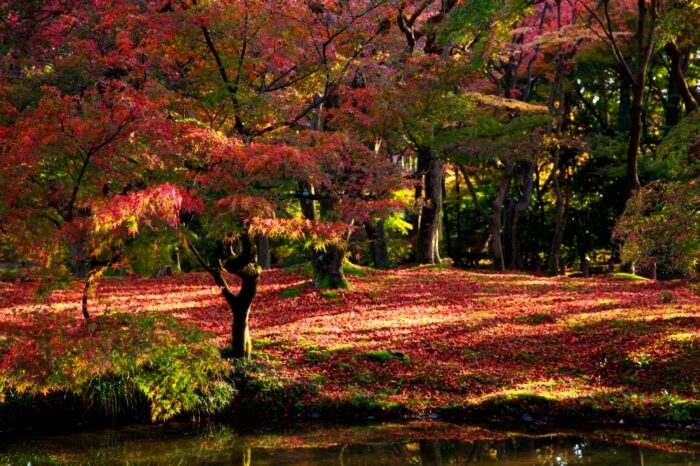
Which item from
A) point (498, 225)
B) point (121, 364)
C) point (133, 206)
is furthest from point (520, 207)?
point (133, 206)

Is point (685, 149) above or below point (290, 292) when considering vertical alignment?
above

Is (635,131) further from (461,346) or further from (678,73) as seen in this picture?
(461,346)

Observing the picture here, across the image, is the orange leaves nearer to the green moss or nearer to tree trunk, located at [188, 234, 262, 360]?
tree trunk, located at [188, 234, 262, 360]

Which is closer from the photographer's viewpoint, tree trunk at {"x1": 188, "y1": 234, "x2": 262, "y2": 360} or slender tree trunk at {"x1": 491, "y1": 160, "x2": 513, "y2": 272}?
tree trunk at {"x1": 188, "y1": 234, "x2": 262, "y2": 360}

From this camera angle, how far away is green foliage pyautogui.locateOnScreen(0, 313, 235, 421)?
30.0ft

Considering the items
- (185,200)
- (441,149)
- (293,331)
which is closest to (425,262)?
(441,149)

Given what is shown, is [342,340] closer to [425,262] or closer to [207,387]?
[207,387]

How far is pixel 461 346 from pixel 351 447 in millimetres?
4647

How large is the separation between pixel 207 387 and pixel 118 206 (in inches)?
149

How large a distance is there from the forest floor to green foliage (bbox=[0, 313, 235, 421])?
19.8 inches

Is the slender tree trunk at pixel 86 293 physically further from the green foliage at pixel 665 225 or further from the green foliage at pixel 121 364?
the green foliage at pixel 665 225

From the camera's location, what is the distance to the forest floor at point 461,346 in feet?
36.3

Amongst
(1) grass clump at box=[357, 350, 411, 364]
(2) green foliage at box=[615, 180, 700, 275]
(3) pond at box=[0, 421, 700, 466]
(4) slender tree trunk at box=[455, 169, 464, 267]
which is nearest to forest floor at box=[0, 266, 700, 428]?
(1) grass clump at box=[357, 350, 411, 364]

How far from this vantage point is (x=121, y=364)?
10.1 metres
